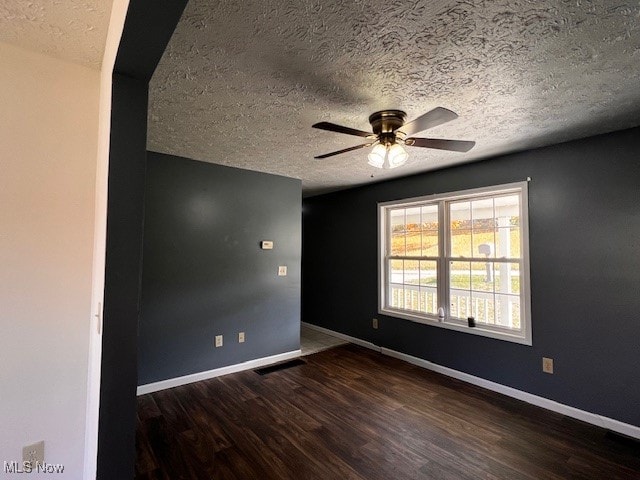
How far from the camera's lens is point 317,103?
204 cm

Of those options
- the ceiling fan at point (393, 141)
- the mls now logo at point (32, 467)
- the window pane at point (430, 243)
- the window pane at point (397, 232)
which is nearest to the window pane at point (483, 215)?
the window pane at point (430, 243)

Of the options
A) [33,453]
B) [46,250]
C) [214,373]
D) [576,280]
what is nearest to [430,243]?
[576,280]

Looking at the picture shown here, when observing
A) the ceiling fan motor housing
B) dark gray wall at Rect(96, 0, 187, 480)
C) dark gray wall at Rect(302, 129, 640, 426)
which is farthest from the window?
dark gray wall at Rect(96, 0, 187, 480)

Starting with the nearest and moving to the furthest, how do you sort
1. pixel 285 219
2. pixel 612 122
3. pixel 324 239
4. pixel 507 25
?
1. pixel 507 25
2. pixel 612 122
3. pixel 285 219
4. pixel 324 239

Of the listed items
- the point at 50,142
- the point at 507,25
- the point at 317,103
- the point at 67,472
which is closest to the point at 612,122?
the point at 507,25

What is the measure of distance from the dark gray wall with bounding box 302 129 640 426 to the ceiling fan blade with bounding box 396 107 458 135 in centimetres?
176

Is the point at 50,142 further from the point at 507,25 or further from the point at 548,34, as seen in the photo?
the point at 548,34

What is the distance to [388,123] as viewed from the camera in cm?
210

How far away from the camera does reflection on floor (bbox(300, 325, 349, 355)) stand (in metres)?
4.37

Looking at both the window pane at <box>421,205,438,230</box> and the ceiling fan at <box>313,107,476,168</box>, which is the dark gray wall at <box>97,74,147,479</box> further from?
the window pane at <box>421,205,438,230</box>

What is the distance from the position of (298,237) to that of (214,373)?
6.41 ft

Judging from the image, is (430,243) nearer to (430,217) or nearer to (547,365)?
(430,217)

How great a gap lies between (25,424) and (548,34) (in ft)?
10.4

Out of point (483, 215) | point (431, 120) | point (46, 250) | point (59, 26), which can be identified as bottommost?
point (46, 250)
